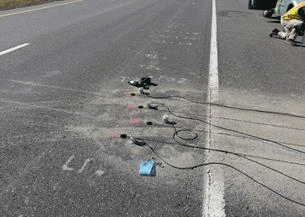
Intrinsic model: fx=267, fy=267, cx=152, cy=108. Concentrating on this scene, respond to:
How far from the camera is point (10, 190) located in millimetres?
2750

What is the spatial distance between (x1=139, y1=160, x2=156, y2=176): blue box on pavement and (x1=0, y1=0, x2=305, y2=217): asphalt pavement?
2.8 inches

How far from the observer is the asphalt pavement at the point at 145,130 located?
270 cm

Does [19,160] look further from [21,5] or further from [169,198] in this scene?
[21,5]

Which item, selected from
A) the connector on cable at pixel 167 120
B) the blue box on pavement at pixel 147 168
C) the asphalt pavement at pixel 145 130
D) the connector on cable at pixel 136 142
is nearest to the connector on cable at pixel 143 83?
the asphalt pavement at pixel 145 130

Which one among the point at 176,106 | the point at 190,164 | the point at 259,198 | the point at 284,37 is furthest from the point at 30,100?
the point at 284,37

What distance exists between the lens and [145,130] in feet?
12.7

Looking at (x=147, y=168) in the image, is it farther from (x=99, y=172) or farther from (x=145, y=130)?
(x=145, y=130)

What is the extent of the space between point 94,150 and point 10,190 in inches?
40.1

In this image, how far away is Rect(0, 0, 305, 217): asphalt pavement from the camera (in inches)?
106

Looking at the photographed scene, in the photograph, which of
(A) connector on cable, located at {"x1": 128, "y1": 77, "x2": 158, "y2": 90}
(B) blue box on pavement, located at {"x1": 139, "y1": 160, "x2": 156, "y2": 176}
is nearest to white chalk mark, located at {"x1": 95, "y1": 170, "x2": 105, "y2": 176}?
(B) blue box on pavement, located at {"x1": 139, "y1": 160, "x2": 156, "y2": 176}

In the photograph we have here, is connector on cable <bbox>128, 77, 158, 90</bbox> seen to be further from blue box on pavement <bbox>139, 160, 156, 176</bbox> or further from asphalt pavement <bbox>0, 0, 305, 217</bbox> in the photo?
blue box on pavement <bbox>139, 160, 156, 176</bbox>

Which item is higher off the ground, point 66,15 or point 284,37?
point 66,15

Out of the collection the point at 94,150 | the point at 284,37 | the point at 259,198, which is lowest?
the point at 284,37

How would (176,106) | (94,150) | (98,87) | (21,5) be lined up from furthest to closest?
(21,5), (98,87), (176,106), (94,150)
